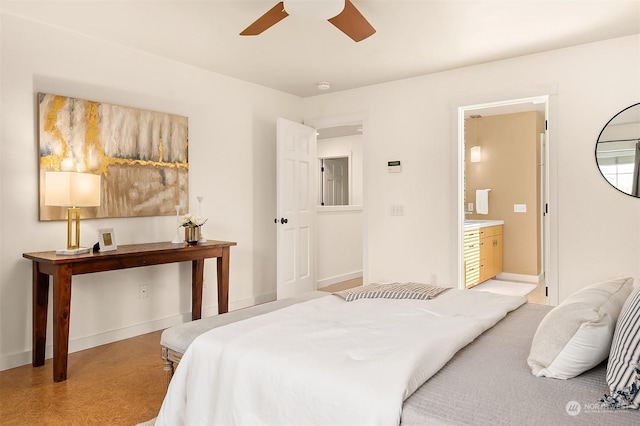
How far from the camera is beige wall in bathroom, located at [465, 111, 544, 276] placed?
612 centimetres

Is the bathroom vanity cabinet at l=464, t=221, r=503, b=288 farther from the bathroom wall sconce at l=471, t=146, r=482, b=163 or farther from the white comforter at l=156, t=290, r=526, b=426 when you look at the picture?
the white comforter at l=156, t=290, r=526, b=426

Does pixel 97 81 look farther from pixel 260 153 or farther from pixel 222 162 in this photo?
pixel 260 153

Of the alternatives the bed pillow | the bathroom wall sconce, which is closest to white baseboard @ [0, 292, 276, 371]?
the bed pillow

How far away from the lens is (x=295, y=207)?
16.2 feet

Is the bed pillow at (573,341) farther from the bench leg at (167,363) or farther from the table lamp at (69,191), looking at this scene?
the table lamp at (69,191)

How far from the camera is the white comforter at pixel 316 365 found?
126 centimetres

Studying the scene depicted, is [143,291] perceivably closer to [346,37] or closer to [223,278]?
[223,278]

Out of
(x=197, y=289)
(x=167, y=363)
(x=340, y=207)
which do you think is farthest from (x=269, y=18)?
(x=340, y=207)

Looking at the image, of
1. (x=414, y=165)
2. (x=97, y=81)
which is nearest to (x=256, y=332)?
(x=97, y=81)

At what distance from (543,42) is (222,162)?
124 inches

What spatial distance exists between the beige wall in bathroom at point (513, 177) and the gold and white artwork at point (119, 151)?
4.54 m

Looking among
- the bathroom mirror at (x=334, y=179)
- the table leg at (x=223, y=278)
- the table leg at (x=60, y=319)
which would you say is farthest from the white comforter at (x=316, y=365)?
the bathroom mirror at (x=334, y=179)

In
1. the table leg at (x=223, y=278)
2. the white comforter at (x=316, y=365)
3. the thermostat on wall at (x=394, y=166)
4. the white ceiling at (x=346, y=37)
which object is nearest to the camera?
the white comforter at (x=316, y=365)

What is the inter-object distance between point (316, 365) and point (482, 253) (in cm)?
480
